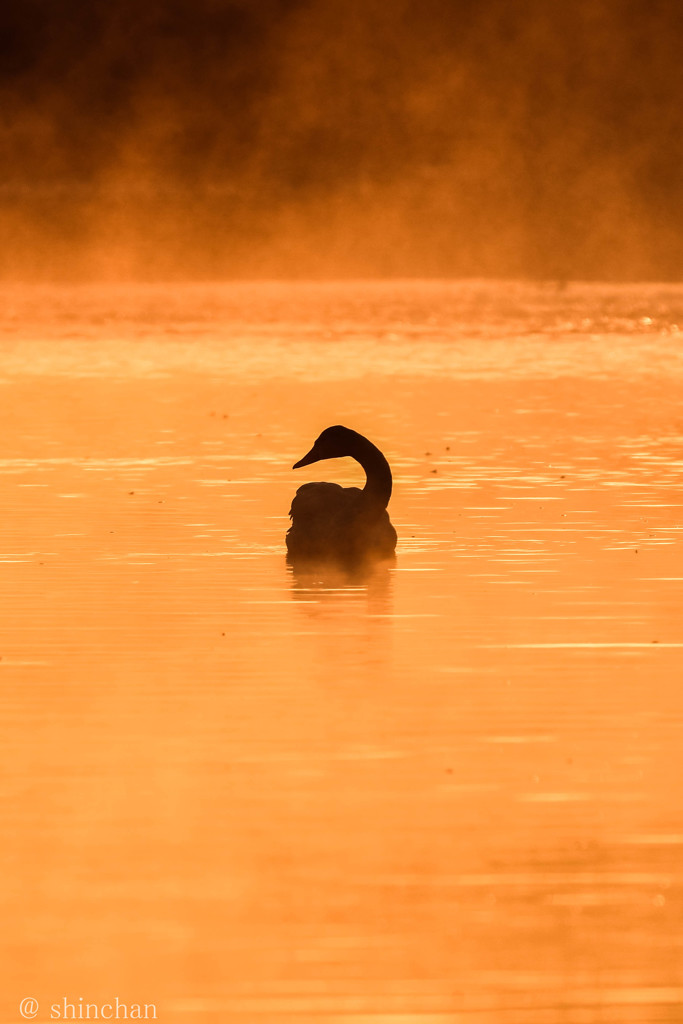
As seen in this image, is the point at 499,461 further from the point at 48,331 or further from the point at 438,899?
the point at 48,331

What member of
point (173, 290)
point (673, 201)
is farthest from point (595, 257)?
point (173, 290)

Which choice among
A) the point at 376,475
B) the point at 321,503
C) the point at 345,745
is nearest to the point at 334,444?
the point at 376,475

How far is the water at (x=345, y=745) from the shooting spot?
345 inches

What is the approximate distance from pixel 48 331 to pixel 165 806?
179 feet

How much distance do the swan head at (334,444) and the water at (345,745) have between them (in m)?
0.72

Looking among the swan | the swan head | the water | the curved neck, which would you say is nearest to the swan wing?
the swan

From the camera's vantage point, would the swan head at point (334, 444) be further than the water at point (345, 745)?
Yes

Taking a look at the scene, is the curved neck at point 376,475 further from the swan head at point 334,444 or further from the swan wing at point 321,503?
the swan head at point 334,444

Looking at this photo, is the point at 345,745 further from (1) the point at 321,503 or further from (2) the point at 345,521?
(1) the point at 321,503

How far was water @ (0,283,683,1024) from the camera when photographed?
28.7 feet

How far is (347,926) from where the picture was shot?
9094 mm

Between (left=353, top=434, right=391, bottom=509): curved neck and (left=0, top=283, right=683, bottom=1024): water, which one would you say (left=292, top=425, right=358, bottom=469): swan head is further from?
(left=0, top=283, right=683, bottom=1024): water

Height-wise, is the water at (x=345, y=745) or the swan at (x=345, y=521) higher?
the swan at (x=345, y=521)

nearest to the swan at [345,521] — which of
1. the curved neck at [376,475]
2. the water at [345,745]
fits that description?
the curved neck at [376,475]
